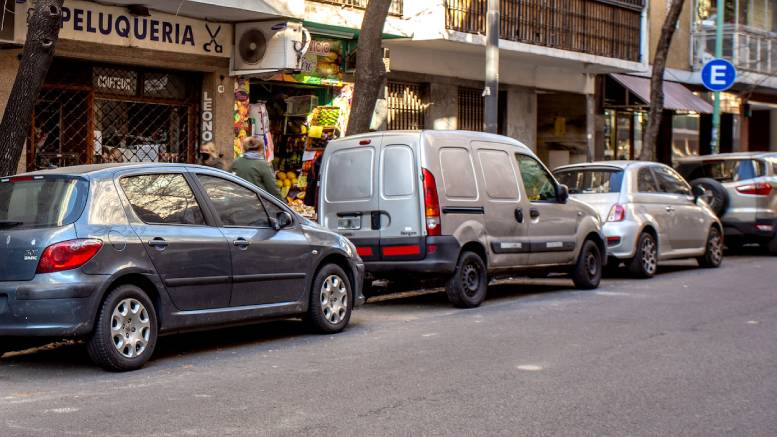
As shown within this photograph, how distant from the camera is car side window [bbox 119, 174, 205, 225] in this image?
8.65 meters

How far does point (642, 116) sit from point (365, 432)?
26052 mm

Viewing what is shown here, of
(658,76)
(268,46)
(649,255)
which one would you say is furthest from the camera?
(658,76)

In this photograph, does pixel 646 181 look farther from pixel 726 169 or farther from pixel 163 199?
pixel 163 199

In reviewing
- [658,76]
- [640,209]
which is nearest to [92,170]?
[640,209]

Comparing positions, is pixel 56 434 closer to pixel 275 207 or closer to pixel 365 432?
pixel 365 432

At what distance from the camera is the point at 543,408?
691 cm

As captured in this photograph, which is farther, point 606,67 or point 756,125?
point 756,125

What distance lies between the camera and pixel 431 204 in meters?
11.9

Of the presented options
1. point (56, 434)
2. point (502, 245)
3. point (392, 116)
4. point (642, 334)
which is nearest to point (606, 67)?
point (392, 116)

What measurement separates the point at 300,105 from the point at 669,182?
6.52 m

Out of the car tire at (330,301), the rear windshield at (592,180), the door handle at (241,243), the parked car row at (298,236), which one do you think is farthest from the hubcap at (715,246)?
the door handle at (241,243)

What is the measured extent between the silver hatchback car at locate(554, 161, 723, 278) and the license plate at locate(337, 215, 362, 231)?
4.53 metres

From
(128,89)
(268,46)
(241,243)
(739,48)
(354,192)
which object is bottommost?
(241,243)

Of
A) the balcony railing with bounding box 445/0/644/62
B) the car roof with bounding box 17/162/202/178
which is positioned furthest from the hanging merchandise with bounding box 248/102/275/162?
the car roof with bounding box 17/162/202/178
